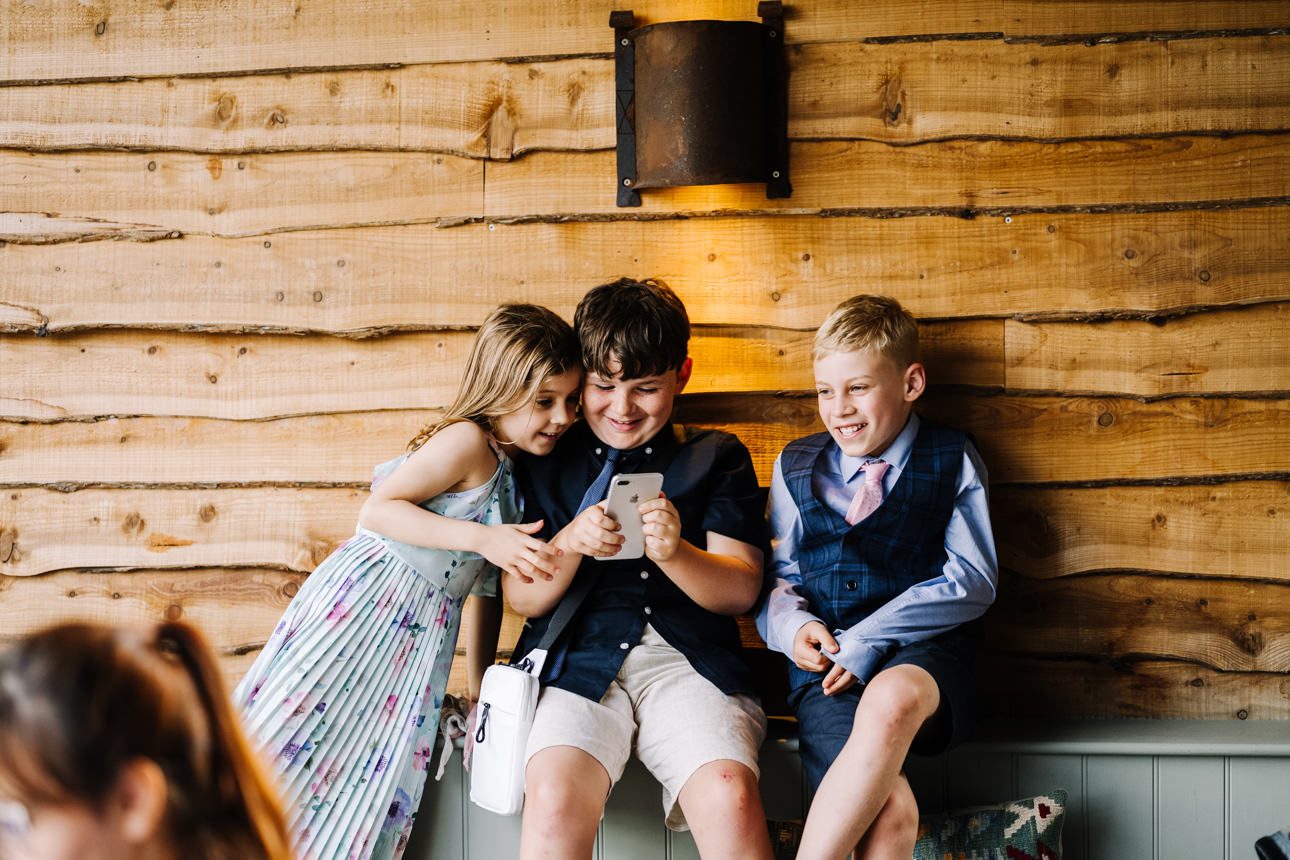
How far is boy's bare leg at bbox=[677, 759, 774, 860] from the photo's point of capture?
6.59ft

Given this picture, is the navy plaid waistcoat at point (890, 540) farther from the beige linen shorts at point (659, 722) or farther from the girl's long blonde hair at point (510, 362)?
the girl's long blonde hair at point (510, 362)

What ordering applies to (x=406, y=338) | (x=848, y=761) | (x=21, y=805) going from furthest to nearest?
(x=406, y=338), (x=848, y=761), (x=21, y=805)

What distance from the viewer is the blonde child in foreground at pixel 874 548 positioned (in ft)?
7.10

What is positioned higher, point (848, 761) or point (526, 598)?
point (526, 598)

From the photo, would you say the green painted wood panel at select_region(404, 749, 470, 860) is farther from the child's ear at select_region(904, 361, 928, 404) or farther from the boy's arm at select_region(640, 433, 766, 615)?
the child's ear at select_region(904, 361, 928, 404)

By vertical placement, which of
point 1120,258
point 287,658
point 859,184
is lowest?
point 287,658

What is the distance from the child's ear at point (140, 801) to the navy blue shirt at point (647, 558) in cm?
154

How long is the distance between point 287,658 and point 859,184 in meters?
1.68

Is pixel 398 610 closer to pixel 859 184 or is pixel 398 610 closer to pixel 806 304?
pixel 806 304

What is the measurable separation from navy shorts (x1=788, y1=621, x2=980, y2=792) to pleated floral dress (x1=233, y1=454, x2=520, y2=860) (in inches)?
30.9

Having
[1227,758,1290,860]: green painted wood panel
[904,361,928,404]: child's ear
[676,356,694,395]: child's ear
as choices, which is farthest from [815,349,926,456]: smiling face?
[1227,758,1290,860]: green painted wood panel

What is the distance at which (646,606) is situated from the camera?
234 cm

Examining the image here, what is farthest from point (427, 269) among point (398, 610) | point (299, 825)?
point (299, 825)

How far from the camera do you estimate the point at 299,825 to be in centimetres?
211
